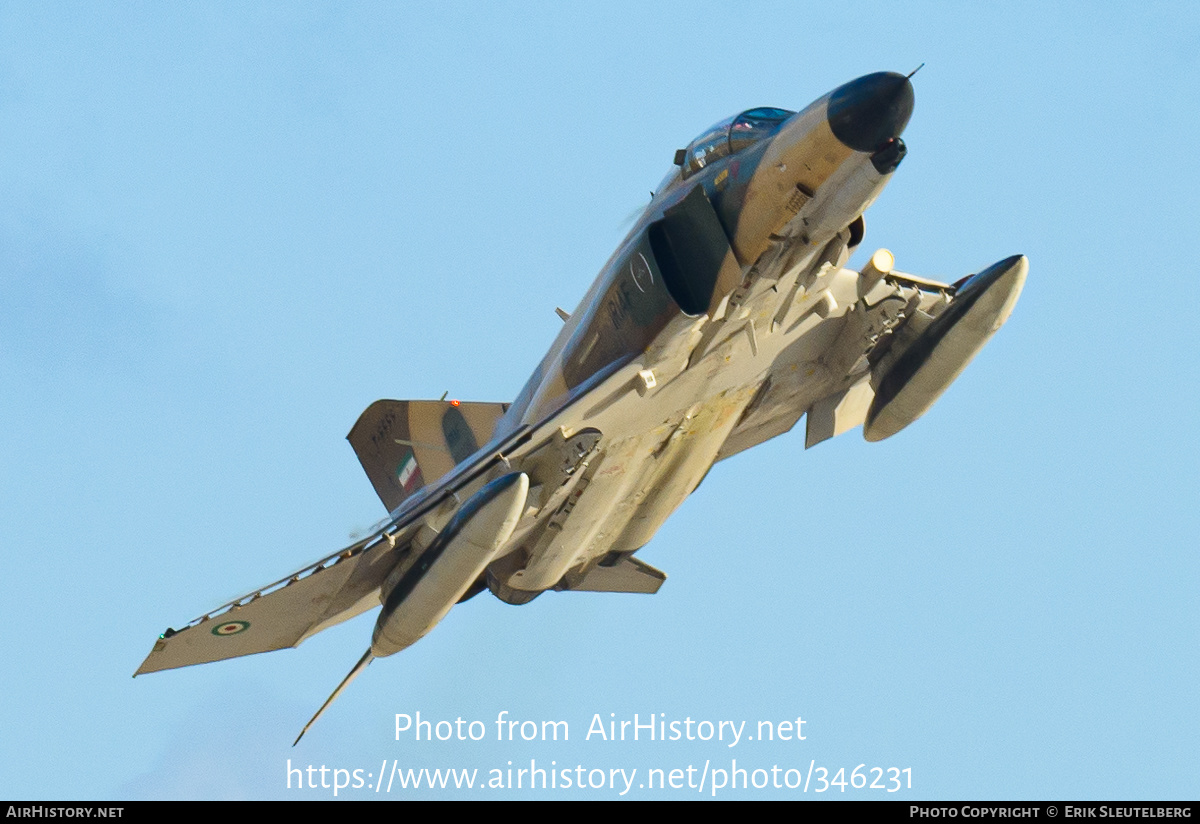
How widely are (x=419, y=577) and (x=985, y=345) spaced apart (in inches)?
265

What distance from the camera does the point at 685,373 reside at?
62.5ft

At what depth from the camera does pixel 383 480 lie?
81.6 ft

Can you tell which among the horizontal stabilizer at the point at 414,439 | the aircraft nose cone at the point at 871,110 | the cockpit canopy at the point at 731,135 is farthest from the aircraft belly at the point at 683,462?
the aircraft nose cone at the point at 871,110

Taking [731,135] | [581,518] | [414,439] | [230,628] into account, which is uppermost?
[414,439]

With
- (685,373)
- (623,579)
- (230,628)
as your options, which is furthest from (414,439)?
(685,373)

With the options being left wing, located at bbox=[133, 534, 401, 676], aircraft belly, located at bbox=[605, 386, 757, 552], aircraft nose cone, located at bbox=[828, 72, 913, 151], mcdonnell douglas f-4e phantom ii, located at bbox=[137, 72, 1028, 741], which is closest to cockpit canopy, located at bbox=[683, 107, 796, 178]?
mcdonnell douglas f-4e phantom ii, located at bbox=[137, 72, 1028, 741]

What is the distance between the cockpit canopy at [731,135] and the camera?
18.2m

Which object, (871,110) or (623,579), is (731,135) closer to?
(871,110)

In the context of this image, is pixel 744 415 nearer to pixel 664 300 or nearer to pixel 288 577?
pixel 664 300

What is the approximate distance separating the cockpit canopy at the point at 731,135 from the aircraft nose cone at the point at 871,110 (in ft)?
4.51

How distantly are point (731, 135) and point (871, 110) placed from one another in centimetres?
216

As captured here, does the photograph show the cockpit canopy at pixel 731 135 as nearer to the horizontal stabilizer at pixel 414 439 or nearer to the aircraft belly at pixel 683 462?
the aircraft belly at pixel 683 462

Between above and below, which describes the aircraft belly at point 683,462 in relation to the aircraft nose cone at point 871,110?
below

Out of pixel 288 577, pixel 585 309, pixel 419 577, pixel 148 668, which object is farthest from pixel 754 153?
pixel 148 668
